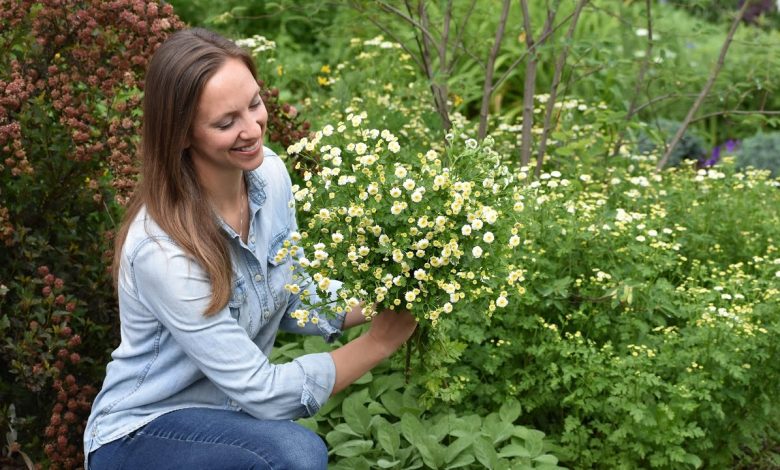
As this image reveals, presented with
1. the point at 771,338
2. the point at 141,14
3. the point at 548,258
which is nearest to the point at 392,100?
the point at 548,258

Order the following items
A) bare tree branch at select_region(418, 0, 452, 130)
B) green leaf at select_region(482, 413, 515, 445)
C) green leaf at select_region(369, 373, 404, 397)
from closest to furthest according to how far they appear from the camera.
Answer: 1. green leaf at select_region(482, 413, 515, 445)
2. green leaf at select_region(369, 373, 404, 397)
3. bare tree branch at select_region(418, 0, 452, 130)

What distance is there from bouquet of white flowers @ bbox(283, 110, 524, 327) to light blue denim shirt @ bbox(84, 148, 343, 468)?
13cm

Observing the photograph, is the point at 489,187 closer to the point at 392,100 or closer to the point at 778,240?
the point at 778,240

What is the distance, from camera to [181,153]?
7.34ft

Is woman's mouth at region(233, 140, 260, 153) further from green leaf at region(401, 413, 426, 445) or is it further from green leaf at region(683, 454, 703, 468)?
green leaf at region(683, 454, 703, 468)

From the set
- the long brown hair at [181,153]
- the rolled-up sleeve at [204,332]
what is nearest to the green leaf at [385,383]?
the rolled-up sleeve at [204,332]

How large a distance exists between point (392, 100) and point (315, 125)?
520 mm

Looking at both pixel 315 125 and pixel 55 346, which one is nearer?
pixel 55 346

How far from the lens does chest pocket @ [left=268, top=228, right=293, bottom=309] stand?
2490 millimetres

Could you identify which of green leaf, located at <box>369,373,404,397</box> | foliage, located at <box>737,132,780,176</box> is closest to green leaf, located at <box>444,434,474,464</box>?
green leaf, located at <box>369,373,404,397</box>

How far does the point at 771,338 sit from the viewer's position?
3.11 m

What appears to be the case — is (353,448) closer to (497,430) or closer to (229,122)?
(497,430)

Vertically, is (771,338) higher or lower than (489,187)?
lower

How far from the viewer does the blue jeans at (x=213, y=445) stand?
2.22 metres
